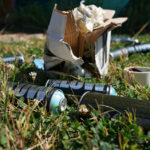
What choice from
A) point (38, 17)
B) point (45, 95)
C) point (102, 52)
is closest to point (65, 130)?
point (45, 95)

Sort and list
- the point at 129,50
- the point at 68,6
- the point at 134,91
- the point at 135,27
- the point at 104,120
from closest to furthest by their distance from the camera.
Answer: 1. the point at 104,120
2. the point at 134,91
3. the point at 68,6
4. the point at 129,50
5. the point at 135,27

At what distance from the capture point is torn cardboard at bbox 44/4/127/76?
5.80 ft

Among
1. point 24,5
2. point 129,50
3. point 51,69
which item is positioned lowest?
point 51,69

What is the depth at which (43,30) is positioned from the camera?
18.0 ft

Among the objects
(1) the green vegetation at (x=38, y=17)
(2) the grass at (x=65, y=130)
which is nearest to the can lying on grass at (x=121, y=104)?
(2) the grass at (x=65, y=130)

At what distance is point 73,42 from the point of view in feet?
6.18

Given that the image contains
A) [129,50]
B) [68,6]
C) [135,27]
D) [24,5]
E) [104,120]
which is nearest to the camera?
[104,120]

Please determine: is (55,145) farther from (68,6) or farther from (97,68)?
(68,6)

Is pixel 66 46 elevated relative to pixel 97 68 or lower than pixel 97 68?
elevated

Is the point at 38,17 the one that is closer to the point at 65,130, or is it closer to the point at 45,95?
the point at 45,95

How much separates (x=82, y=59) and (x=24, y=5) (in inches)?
196

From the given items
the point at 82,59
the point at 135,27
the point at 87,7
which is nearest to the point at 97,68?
the point at 82,59

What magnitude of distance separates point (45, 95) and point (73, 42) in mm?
623

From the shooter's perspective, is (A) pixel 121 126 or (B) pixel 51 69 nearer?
(A) pixel 121 126
